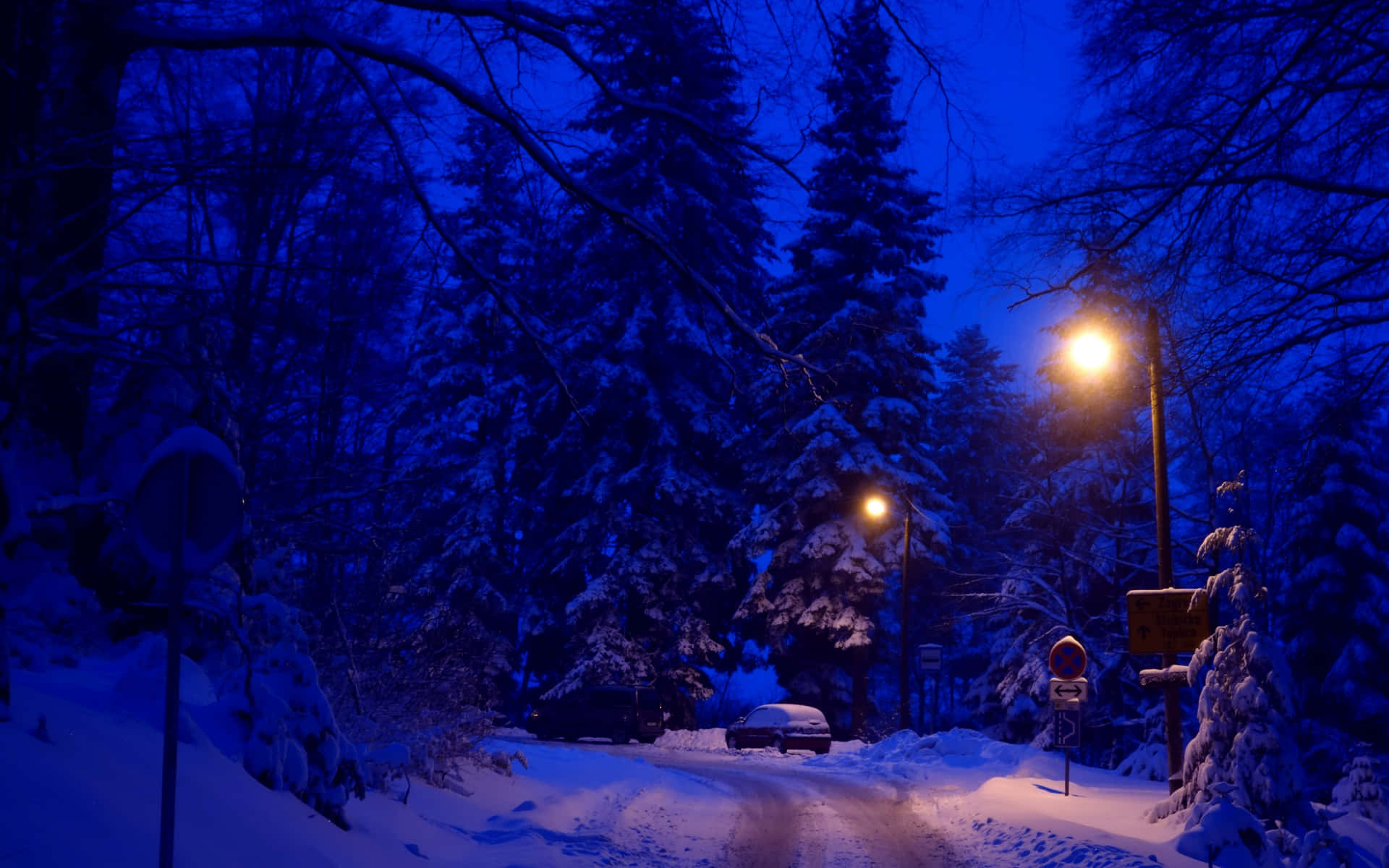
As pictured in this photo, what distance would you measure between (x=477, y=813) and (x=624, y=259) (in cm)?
1898

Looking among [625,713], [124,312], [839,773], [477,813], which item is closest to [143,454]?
[124,312]

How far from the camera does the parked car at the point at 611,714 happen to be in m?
30.6

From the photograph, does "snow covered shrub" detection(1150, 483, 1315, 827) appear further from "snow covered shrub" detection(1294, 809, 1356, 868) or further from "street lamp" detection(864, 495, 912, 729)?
"street lamp" detection(864, 495, 912, 729)

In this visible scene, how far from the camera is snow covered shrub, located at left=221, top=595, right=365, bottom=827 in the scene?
7344mm

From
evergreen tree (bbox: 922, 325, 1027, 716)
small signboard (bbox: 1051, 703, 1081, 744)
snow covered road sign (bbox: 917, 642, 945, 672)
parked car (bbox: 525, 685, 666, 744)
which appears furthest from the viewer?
evergreen tree (bbox: 922, 325, 1027, 716)

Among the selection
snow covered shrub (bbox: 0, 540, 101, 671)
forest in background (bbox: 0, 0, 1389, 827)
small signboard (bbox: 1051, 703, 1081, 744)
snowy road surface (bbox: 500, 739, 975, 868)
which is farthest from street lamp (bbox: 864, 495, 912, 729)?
snow covered shrub (bbox: 0, 540, 101, 671)

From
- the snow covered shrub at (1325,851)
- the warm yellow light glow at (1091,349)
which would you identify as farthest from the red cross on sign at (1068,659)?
the warm yellow light glow at (1091,349)

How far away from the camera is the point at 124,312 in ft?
29.8

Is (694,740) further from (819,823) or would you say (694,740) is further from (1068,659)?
(819,823)

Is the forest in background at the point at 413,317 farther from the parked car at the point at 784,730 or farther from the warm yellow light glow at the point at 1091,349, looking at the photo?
the parked car at the point at 784,730

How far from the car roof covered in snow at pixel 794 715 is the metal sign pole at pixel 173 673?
25485mm

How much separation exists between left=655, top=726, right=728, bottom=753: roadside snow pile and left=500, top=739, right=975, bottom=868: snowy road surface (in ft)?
30.0

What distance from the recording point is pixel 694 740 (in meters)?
32.8

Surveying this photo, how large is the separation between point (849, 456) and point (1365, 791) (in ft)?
70.0
